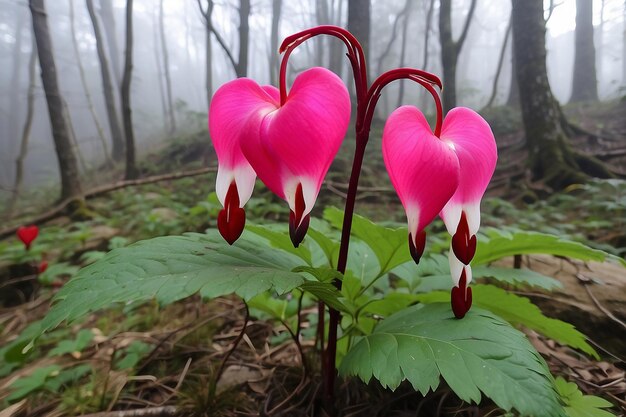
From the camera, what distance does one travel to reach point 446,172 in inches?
23.8

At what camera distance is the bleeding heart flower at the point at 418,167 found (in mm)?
610

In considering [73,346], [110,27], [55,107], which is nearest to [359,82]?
[73,346]

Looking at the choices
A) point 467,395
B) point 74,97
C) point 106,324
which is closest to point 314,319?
point 467,395

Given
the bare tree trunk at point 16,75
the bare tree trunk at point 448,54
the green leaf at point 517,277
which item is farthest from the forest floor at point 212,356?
the bare tree trunk at point 16,75

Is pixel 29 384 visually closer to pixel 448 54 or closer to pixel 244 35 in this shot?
pixel 448 54

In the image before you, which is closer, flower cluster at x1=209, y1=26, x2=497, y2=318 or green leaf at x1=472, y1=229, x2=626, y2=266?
flower cluster at x1=209, y1=26, x2=497, y2=318

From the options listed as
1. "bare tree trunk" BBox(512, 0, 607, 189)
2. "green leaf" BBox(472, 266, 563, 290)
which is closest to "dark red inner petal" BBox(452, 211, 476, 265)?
"green leaf" BBox(472, 266, 563, 290)

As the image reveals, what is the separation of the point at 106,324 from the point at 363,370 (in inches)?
85.8

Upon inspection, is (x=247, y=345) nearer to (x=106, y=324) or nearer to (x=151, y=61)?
(x=106, y=324)

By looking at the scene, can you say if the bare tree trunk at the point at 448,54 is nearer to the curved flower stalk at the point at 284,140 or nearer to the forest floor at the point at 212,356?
the forest floor at the point at 212,356

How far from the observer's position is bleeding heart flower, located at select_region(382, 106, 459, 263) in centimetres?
61

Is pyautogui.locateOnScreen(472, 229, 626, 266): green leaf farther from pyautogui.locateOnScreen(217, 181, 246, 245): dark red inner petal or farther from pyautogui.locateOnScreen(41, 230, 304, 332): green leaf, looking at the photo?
pyautogui.locateOnScreen(217, 181, 246, 245): dark red inner petal

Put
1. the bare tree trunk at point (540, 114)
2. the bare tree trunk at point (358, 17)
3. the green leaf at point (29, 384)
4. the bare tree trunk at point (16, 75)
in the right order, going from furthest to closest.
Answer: the bare tree trunk at point (16, 75) < the bare tree trunk at point (358, 17) < the bare tree trunk at point (540, 114) < the green leaf at point (29, 384)

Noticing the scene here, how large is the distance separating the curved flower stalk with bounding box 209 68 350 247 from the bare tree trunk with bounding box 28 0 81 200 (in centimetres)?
550
